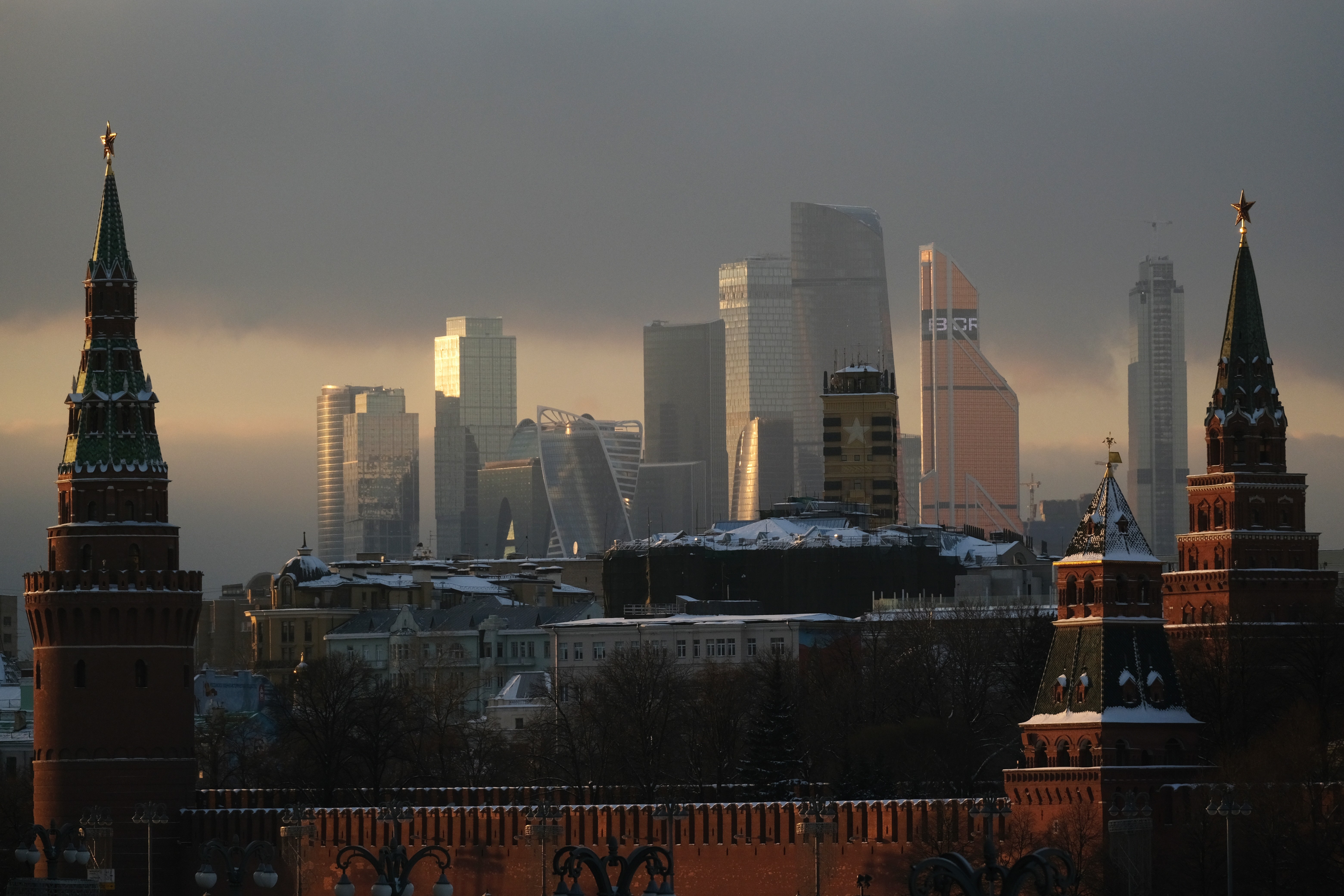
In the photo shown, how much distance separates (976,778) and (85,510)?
39.8m

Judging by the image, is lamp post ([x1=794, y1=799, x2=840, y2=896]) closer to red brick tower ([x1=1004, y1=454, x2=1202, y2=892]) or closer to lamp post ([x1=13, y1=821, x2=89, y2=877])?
red brick tower ([x1=1004, y1=454, x2=1202, y2=892])

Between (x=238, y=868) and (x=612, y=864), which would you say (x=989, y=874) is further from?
(x=238, y=868)

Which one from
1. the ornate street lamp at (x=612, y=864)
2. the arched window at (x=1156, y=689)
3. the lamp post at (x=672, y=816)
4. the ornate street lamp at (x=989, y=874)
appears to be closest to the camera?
the ornate street lamp at (x=989, y=874)

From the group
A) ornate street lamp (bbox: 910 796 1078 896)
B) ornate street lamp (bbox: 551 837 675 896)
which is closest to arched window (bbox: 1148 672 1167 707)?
ornate street lamp (bbox: 910 796 1078 896)

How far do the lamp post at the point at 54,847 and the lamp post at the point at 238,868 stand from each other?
3.75 m

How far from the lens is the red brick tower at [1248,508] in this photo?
155 meters

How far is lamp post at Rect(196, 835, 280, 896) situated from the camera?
289ft

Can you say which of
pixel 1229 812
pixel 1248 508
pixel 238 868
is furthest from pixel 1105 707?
pixel 238 868

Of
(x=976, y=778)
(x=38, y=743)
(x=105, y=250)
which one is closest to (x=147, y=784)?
(x=38, y=743)

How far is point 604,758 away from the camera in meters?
164

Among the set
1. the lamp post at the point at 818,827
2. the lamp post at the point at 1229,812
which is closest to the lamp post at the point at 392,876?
the lamp post at the point at 1229,812

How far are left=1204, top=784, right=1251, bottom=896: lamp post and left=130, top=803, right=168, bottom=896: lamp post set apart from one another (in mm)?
43257

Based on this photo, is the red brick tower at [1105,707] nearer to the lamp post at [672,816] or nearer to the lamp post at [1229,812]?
the lamp post at [1229,812]

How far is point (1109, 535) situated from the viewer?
12938 cm
